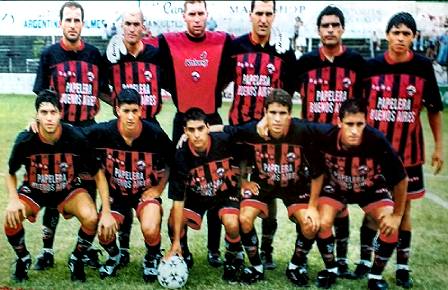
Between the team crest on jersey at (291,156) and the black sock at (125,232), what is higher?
the team crest on jersey at (291,156)

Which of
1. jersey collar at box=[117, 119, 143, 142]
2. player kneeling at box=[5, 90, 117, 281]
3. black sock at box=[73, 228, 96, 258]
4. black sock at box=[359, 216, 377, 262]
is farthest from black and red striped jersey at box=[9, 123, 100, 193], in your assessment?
black sock at box=[359, 216, 377, 262]

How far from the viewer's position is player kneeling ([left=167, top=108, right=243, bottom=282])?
3676 millimetres

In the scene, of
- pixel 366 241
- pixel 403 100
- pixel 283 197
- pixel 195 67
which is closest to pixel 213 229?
pixel 283 197

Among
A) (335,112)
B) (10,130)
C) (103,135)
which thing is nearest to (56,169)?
(103,135)

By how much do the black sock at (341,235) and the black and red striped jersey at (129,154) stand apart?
1186mm

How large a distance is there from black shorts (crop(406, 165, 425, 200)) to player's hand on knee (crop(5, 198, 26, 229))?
238 centimetres

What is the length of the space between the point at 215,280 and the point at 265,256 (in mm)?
473

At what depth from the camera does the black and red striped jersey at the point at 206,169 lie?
3748 mm

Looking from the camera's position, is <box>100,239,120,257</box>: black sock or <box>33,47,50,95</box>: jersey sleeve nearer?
<box>100,239,120,257</box>: black sock

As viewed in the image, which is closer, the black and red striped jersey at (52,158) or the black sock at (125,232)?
the black and red striped jersey at (52,158)

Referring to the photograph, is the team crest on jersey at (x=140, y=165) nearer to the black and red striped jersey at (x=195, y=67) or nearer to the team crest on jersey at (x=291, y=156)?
the black and red striped jersey at (x=195, y=67)

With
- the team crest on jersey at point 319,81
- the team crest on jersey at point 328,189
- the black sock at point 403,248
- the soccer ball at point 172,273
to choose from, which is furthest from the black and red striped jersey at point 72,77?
the black sock at point 403,248

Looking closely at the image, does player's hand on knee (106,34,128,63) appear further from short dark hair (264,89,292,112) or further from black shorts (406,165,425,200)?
black shorts (406,165,425,200)

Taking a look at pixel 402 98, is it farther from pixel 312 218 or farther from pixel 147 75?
pixel 147 75
